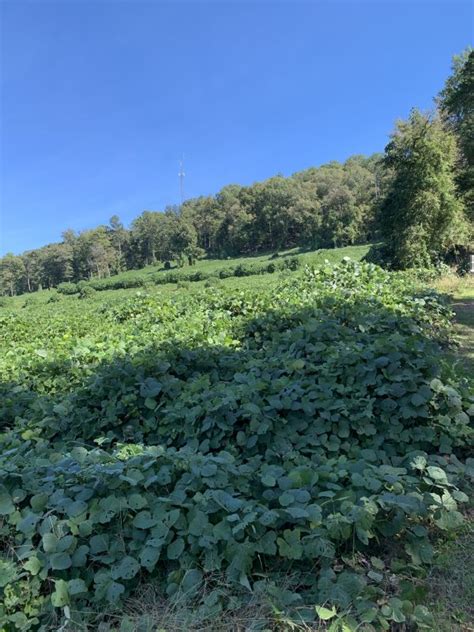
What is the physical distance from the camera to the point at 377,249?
1897 centimetres

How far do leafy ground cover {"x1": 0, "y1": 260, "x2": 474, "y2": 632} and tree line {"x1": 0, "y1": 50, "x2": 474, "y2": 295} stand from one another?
547 inches

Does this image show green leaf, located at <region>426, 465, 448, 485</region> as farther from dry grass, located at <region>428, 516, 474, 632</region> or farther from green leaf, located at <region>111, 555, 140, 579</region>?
green leaf, located at <region>111, 555, 140, 579</region>

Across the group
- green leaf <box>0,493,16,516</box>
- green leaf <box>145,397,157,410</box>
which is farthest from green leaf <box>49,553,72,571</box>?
green leaf <box>145,397,157,410</box>

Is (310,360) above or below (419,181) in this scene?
below

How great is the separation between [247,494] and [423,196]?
53.1 feet

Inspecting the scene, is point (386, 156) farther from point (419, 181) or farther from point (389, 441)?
point (389, 441)

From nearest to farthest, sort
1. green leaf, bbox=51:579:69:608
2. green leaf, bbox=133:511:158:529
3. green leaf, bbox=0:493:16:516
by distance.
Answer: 1. green leaf, bbox=51:579:69:608
2. green leaf, bbox=133:511:158:529
3. green leaf, bbox=0:493:16:516

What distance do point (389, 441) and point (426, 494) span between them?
87cm

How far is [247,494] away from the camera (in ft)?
7.25

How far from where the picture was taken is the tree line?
15930mm

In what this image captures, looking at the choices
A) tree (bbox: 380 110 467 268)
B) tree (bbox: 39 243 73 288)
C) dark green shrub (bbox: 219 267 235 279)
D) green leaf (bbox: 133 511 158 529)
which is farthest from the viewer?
tree (bbox: 39 243 73 288)

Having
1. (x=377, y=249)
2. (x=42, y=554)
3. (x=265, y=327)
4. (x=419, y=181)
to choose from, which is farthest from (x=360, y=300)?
(x=377, y=249)

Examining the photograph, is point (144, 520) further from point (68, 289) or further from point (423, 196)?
point (68, 289)

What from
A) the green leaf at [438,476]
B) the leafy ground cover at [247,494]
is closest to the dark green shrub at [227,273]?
the leafy ground cover at [247,494]
